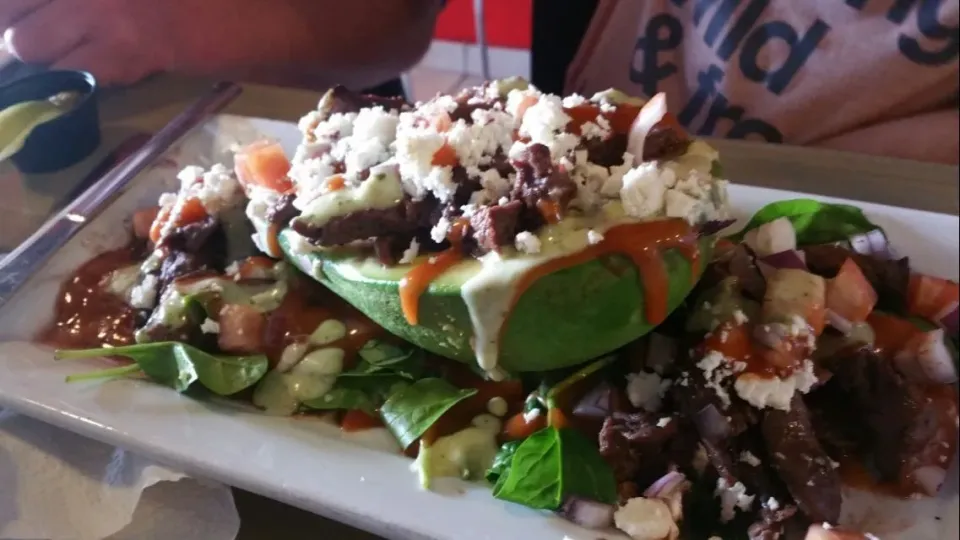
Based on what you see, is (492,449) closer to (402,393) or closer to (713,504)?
(402,393)

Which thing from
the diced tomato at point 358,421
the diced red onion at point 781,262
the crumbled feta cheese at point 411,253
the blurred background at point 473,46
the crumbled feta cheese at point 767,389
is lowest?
the blurred background at point 473,46

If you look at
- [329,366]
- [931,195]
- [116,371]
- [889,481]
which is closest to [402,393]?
[329,366]

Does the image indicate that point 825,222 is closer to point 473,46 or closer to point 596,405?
point 596,405

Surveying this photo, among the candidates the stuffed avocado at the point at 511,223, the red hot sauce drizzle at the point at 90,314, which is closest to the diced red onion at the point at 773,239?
the stuffed avocado at the point at 511,223

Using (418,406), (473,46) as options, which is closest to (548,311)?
(418,406)

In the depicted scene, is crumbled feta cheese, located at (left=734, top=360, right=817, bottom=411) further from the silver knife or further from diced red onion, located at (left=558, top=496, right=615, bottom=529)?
the silver knife

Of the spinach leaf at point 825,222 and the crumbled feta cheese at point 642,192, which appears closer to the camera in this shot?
the crumbled feta cheese at point 642,192

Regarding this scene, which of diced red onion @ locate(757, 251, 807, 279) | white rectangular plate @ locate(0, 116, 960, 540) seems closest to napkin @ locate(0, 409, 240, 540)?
white rectangular plate @ locate(0, 116, 960, 540)

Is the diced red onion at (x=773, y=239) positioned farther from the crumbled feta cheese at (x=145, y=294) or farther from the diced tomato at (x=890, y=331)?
the crumbled feta cheese at (x=145, y=294)
